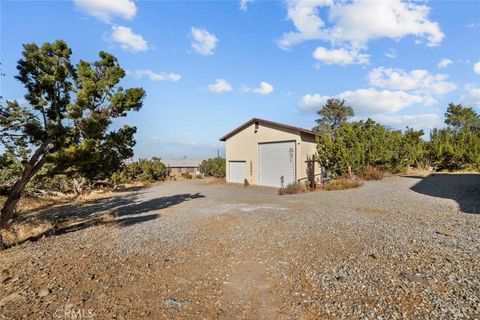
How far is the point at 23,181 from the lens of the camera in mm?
7613

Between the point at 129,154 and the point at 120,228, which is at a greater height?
the point at 129,154

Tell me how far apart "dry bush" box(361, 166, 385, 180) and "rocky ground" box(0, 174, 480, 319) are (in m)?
9.20

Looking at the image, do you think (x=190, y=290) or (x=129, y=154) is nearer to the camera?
(x=190, y=290)

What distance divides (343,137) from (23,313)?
18.0 metres

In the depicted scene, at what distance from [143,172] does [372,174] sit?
22.7m

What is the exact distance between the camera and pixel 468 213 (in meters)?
8.15

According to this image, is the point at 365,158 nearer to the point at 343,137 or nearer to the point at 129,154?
the point at 343,137

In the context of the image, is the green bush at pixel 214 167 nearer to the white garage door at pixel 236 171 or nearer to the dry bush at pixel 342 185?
the white garage door at pixel 236 171

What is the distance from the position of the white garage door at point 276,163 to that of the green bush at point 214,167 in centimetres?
957

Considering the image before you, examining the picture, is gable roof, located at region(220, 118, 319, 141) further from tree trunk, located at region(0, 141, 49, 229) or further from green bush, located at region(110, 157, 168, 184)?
tree trunk, located at region(0, 141, 49, 229)

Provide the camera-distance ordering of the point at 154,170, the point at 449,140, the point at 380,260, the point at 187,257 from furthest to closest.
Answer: the point at 154,170 < the point at 449,140 < the point at 187,257 < the point at 380,260

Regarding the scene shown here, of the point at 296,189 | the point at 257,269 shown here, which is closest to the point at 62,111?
the point at 257,269

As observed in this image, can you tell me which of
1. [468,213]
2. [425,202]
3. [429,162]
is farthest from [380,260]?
[429,162]

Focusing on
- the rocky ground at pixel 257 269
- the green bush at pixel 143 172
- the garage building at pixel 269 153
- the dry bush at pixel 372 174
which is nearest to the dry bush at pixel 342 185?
the dry bush at pixel 372 174
